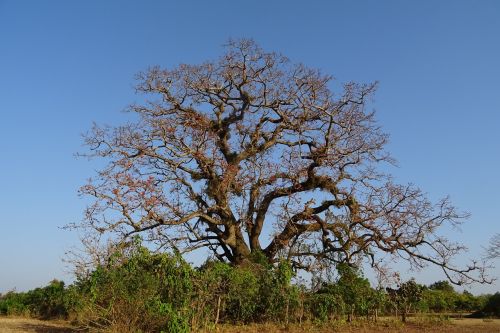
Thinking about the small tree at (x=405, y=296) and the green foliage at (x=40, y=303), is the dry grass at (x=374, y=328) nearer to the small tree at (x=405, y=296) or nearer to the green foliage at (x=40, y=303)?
the small tree at (x=405, y=296)

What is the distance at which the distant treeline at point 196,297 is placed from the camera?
31.7 feet

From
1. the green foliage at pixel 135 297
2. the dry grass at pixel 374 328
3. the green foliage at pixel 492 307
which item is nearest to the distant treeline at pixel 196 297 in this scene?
the green foliage at pixel 135 297

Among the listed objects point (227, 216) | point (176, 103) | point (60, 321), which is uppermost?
point (176, 103)

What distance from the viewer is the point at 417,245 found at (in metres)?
16.1

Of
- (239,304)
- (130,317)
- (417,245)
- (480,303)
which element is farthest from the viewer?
(480,303)

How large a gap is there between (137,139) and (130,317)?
803cm

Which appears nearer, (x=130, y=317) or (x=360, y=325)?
(x=130, y=317)

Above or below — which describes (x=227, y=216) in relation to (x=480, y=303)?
above

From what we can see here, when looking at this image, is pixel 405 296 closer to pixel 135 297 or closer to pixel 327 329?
pixel 327 329

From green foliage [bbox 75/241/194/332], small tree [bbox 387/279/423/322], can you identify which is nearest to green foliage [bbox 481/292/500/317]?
small tree [bbox 387/279/423/322]

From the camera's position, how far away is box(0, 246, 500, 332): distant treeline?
380 inches

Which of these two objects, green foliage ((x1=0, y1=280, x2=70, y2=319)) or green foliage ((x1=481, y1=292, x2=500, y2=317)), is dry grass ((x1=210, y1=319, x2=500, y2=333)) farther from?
green foliage ((x1=0, y1=280, x2=70, y2=319))

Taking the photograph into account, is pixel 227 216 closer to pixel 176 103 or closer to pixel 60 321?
pixel 176 103

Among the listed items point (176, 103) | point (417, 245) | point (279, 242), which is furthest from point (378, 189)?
point (176, 103)
